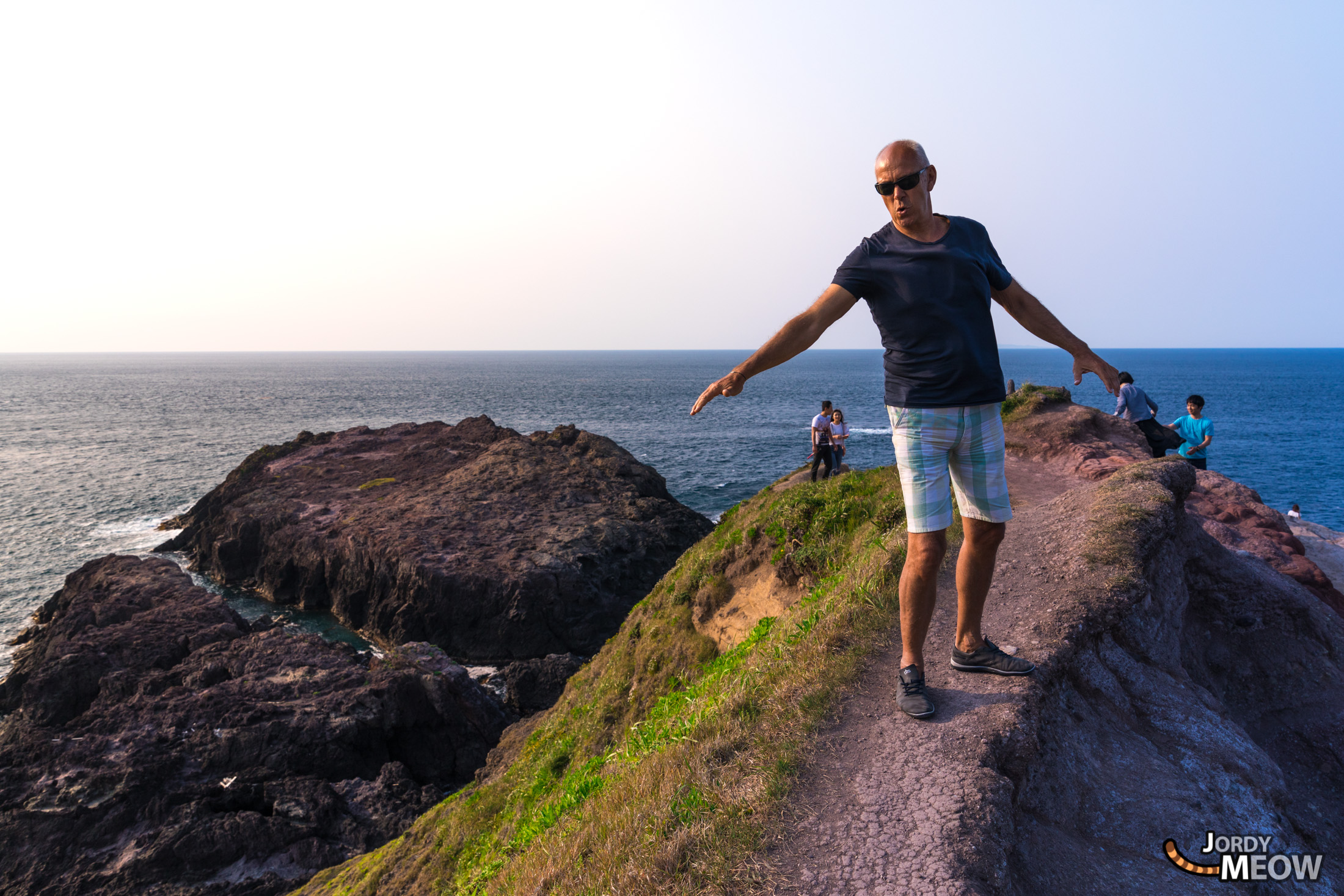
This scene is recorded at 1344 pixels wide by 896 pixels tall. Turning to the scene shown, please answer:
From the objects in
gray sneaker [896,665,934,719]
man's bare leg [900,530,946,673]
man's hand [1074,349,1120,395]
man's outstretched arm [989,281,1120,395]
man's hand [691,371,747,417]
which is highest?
man's outstretched arm [989,281,1120,395]

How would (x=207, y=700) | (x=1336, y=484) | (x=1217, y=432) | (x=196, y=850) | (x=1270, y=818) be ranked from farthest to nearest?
1. (x=1217, y=432)
2. (x=1336, y=484)
3. (x=207, y=700)
4. (x=196, y=850)
5. (x=1270, y=818)

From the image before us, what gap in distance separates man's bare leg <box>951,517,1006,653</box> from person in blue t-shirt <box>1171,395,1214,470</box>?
11.8m

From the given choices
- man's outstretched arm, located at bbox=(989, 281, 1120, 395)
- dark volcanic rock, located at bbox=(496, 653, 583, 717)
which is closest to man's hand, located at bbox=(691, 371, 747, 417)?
man's outstretched arm, located at bbox=(989, 281, 1120, 395)

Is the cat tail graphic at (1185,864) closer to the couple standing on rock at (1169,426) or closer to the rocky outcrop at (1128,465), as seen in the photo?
the rocky outcrop at (1128,465)

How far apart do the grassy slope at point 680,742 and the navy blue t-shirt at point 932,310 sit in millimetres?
2211

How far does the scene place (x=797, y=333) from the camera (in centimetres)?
448

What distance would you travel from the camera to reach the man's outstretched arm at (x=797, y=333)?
4398mm

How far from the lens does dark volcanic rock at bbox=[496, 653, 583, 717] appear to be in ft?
65.2

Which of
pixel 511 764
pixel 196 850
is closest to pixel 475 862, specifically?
pixel 511 764

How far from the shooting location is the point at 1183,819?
431 centimetres

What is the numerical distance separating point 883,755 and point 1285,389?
523ft

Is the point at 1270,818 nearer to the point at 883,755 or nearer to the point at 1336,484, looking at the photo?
the point at 883,755

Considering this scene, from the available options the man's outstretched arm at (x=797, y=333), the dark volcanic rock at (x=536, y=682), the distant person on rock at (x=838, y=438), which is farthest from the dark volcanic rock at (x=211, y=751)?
the man's outstretched arm at (x=797, y=333)

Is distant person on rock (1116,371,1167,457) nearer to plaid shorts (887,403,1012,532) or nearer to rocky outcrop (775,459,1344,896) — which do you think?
rocky outcrop (775,459,1344,896)
